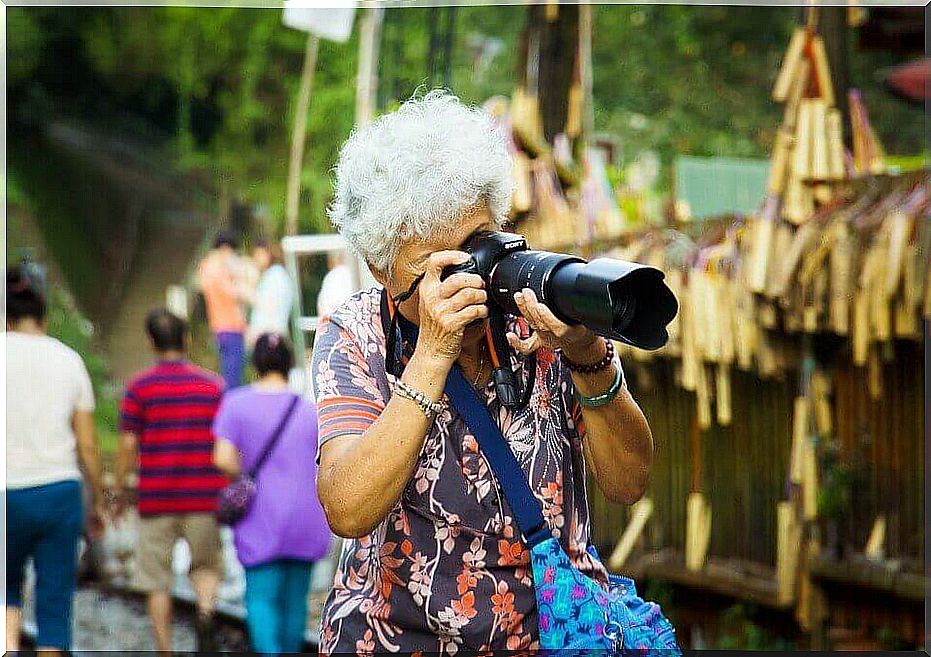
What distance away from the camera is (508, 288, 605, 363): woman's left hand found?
132 cm

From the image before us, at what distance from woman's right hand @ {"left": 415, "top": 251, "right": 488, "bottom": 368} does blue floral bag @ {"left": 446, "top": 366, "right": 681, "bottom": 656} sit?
0.25ft

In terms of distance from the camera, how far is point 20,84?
29.2 feet

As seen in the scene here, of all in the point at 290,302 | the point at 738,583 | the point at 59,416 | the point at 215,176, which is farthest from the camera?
the point at 215,176

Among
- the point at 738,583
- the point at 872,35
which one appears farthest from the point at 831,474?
the point at 872,35

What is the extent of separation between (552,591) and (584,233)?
3366 mm

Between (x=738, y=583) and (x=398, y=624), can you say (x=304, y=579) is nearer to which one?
(x=738, y=583)

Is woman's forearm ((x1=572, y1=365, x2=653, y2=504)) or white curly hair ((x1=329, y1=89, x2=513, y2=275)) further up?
white curly hair ((x1=329, y1=89, x2=513, y2=275))

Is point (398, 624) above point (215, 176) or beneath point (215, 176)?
beneath

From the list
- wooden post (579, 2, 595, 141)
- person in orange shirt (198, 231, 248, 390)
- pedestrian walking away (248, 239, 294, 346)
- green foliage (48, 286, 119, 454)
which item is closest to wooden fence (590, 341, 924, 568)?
wooden post (579, 2, 595, 141)

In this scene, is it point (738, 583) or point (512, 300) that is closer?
point (512, 300)

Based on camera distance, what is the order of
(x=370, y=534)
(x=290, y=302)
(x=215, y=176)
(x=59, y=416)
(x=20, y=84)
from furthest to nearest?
1. (x=215, y=176)
2. (x=20, y=84)
3. (x=290, y=302)
4. (x=59, y=416)
5. (x=370, y=534)

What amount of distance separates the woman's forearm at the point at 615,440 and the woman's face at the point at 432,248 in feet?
0.53

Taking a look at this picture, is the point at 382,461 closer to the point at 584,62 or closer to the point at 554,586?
the point at 554,586

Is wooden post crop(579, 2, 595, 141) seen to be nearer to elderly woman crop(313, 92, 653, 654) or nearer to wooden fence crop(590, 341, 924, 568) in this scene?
wooden fence crop(590, 341, 924, 568)
